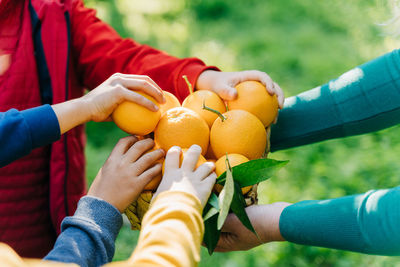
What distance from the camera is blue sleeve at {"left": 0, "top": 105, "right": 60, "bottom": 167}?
1098mm

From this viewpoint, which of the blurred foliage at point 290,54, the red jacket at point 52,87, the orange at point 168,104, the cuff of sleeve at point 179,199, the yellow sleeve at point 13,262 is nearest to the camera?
the yellow sleeve at point 13,262

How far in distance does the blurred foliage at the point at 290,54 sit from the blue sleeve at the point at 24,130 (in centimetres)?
110

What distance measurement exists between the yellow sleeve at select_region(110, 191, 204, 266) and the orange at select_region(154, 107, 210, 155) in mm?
221

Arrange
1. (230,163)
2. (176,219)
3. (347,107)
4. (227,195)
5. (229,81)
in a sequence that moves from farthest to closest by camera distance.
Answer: (347,107), (229,81), (230,163), (227,195), (176,219)

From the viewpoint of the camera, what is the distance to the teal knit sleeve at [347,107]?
1455mm

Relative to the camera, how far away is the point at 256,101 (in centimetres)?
127

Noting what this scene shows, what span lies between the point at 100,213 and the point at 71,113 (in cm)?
28

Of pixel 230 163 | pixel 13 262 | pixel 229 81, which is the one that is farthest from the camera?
pixel 229 81

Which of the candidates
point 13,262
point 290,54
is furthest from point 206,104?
point 290,54

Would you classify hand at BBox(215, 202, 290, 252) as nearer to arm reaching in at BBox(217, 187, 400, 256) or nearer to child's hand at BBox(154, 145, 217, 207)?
arm reaching in at BBox(217, 187, 400, 256)

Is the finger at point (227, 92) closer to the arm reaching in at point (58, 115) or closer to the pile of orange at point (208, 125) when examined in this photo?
the pile of orange at point (208, 125)

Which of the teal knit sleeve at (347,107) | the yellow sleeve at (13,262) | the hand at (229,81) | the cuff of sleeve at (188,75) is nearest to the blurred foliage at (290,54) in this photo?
the teal knit sleeve at (347,107)

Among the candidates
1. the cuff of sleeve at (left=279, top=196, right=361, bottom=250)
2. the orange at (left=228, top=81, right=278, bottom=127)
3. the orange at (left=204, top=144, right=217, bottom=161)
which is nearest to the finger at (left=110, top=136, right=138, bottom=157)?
the orange at (left=204, top=144, right=217, bottom=161)

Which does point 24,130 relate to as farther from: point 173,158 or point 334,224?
point 334,224
